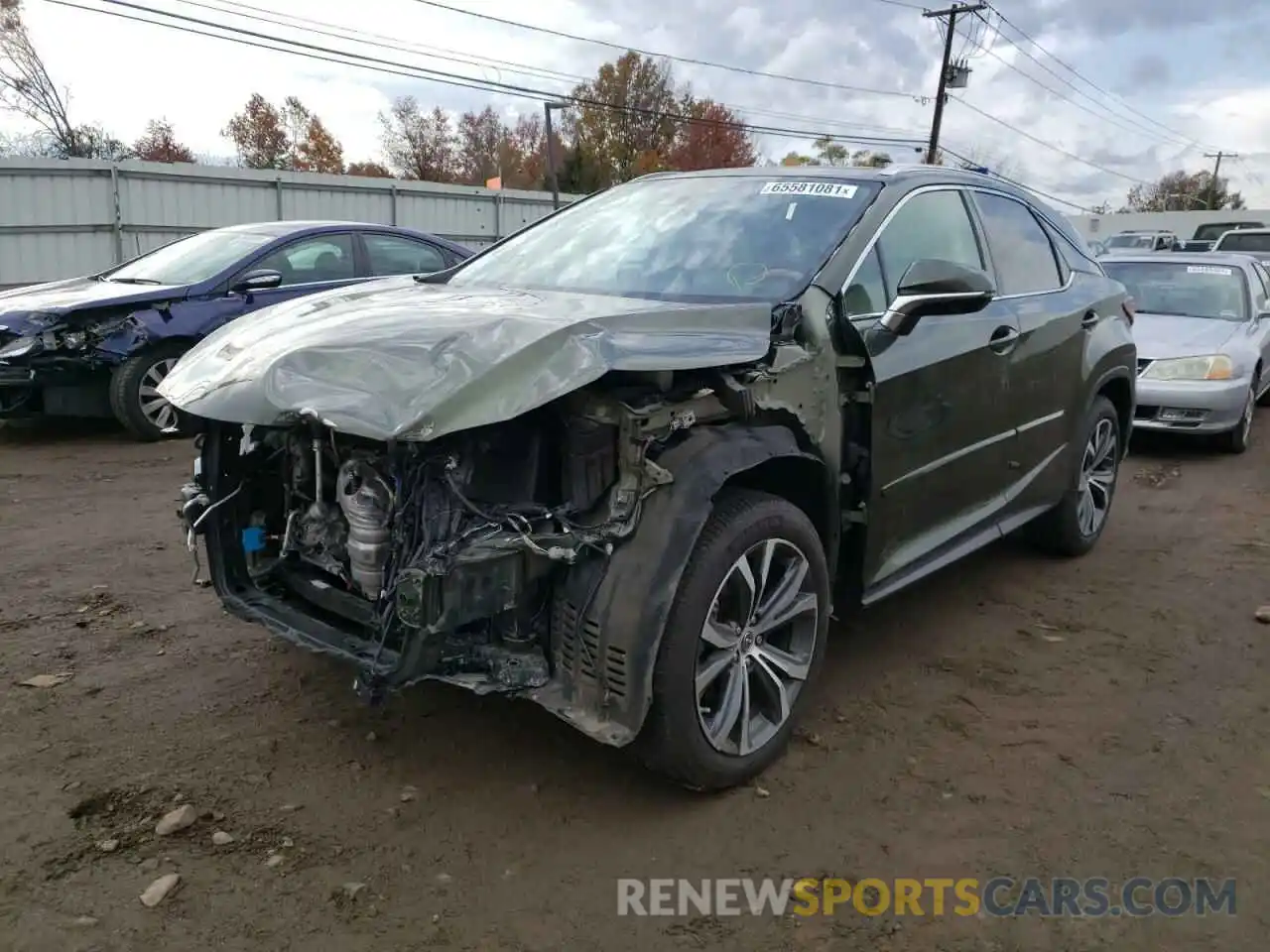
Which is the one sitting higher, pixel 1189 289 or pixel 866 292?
pixel 1189 289

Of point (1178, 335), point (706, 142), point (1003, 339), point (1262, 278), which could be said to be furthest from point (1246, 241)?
point (706, 142)

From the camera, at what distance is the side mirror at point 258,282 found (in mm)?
7051

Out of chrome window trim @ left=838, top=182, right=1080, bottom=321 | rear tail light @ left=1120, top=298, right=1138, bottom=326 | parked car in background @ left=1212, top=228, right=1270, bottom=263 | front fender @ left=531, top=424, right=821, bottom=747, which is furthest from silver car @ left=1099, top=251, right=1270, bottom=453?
parked car in background @ left=1212, top=228, right=1270, bottom=263

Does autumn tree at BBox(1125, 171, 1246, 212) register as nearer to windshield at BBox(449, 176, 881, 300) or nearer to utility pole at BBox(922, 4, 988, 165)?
utility pole at BBox(922, 4, 988, 165)

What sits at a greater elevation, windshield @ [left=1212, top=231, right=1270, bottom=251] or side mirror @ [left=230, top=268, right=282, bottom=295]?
windshield @ [left=1212, top=231, right=1270, bottom=251]

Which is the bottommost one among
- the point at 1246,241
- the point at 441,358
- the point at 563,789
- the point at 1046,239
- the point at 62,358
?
the point at 563,789

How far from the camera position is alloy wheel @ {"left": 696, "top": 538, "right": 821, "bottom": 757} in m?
2.85

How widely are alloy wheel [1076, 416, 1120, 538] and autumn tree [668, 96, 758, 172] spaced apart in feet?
143

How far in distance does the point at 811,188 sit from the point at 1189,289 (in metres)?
6.70

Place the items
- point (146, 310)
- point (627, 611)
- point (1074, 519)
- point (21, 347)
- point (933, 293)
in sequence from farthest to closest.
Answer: point (146, 310) < point (21, 347) < point (1074, 519) < point (933, 293) < point (627, 611)

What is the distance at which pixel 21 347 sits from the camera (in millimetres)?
6555

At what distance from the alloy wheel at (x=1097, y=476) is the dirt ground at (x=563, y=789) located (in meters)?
0.73

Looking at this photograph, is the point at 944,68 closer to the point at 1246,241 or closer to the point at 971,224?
the point at 1246,241

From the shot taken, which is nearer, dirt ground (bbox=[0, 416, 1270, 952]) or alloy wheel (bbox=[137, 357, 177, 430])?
dirt ground (bbox=[0, 416, 1270, 952])
